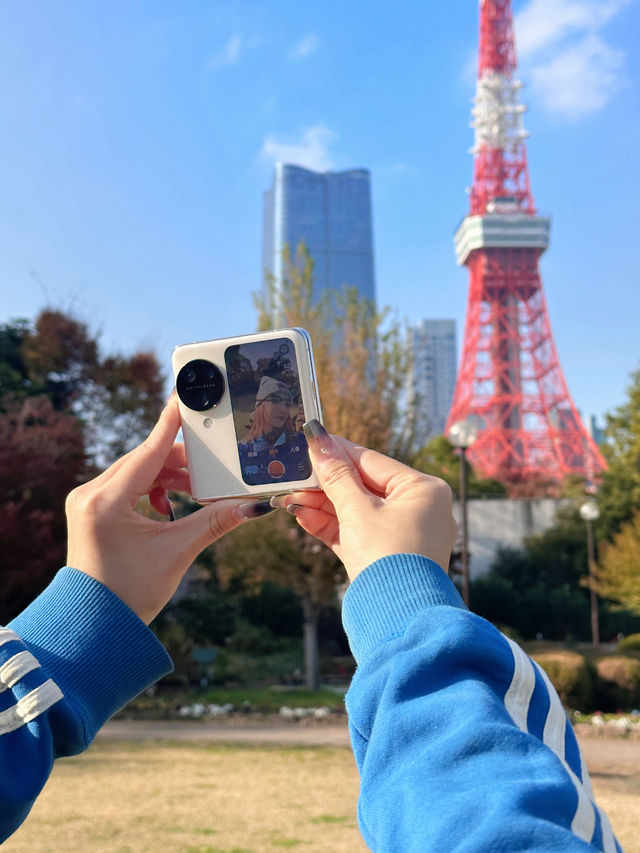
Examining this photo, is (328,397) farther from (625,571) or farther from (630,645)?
(630,645)

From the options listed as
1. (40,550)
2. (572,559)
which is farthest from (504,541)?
(40,550)

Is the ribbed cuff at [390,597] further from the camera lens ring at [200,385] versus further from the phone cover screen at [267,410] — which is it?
the camera lens ring at [200,385]

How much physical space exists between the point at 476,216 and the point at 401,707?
54503 mm

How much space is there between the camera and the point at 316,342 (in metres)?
12.7

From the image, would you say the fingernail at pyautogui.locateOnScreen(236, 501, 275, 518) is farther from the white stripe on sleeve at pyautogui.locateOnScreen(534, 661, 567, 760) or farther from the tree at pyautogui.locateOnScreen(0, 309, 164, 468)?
the tree at pyautogui.locateOnScreen(0, 309, 164, 468)

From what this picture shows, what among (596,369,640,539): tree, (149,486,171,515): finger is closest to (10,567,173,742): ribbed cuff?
(149,486,171,515): finger

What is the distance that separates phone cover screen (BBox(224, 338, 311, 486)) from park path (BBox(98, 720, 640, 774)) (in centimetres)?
790

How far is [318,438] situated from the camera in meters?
1.39

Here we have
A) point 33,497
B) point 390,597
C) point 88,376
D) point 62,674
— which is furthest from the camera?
point 88,376

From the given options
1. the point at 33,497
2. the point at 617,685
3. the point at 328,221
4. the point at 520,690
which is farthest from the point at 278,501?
the point at 328,221

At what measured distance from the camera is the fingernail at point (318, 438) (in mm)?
1365

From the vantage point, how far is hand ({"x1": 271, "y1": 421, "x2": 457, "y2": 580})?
3.57 ft

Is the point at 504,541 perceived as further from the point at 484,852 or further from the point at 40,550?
the point at 484,852

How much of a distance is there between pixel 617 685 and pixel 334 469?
12523 mm
